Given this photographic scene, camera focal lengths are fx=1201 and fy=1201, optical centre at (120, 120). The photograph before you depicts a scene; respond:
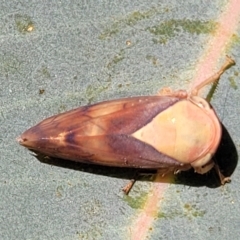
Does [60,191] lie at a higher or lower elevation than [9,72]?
lower

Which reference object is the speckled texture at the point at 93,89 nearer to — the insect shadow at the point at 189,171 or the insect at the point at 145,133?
the insect shadow at the point at 189,171

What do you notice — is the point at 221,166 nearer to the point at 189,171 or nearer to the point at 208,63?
the point at 189,171

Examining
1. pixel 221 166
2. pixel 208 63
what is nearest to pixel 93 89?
pixel 208 63

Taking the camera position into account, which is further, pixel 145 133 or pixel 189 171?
pixel 189 171

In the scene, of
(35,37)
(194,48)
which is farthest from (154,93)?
(35,37)

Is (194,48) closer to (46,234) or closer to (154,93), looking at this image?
(154,93)

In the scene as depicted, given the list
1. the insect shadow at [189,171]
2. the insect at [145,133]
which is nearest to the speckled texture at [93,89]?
the insect shadow at [189,171]
